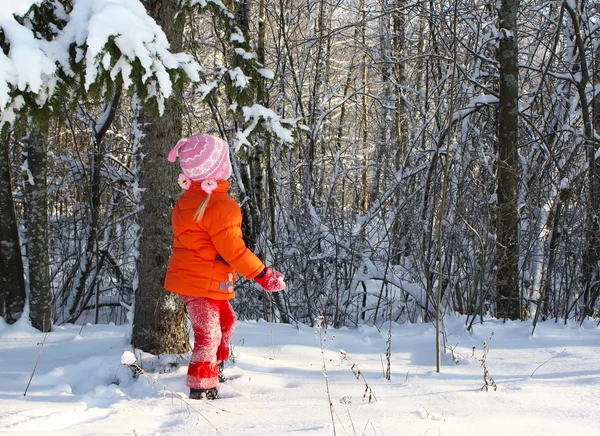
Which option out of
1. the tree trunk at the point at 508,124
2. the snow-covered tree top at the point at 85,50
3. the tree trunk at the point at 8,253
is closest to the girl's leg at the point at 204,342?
the snow-covered tree top at the point at 85,50

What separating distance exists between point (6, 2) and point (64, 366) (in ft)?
7.16

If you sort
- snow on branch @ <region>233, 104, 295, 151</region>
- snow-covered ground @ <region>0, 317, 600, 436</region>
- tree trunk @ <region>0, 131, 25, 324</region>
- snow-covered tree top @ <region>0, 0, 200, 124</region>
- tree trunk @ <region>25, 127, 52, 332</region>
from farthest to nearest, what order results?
tree trunk @ <region>0, 131, 25, 324</region> → tree trunk @ <region>25, 127, 52, 332</region> → snow on branch @ <region>233, 104, 295, 151</region> → snow-covered tree top @ <region>0, 0, 200, 124</region> → snow-covered ground @ <region>0, 317, 600, 436</region>

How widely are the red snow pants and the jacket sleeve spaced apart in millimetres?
308

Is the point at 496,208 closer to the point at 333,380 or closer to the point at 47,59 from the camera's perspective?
the point at 333,380

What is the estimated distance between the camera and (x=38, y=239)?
525 centimetres

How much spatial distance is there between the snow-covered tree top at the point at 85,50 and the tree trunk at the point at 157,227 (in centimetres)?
53

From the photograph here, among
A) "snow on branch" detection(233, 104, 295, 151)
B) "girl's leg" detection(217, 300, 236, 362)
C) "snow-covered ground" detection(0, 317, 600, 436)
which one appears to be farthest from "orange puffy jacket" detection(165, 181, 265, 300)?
"snow on branch" detection(233, 104, 295, 151)

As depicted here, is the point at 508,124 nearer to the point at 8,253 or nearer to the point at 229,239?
the point at 229,239

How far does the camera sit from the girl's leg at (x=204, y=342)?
2.94m

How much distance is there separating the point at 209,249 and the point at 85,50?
1.28 m

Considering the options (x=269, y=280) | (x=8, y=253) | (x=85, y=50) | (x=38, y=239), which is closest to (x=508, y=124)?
(x=269, y=280)

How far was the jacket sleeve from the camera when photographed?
296 centimetres

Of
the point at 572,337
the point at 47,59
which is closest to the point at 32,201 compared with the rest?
the point at 47,59

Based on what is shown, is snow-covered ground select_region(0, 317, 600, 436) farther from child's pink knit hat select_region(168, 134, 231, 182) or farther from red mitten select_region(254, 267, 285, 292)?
child's pink knit hat select_region(168, 134, 231, 182)
